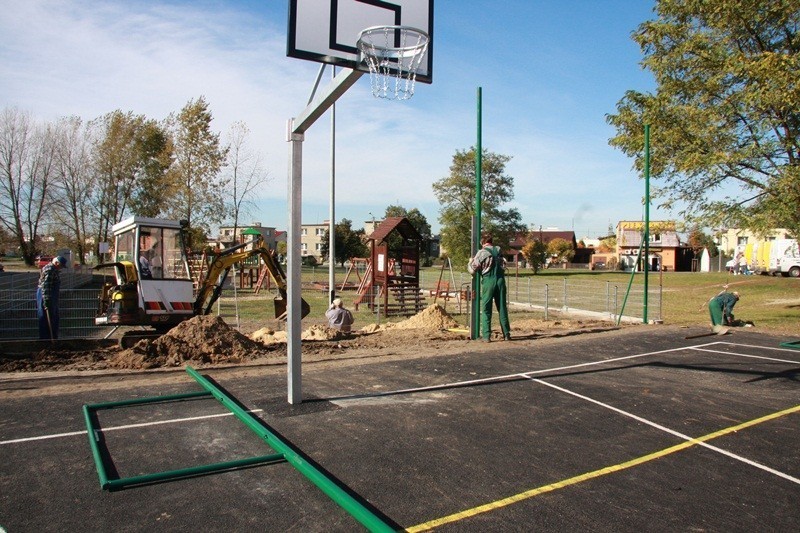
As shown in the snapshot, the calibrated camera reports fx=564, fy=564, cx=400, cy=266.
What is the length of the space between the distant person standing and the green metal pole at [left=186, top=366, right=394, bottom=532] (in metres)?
7.84

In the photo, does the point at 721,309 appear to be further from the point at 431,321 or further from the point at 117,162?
the point at 117,162

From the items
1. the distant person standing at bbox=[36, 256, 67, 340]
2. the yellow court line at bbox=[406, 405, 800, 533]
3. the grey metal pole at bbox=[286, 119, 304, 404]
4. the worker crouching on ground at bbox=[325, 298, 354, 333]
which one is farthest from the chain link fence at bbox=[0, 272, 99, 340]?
the yellow court line at bbox=[406, 405, 800, 533]

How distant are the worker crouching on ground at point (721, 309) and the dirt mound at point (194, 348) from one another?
11.0 metres

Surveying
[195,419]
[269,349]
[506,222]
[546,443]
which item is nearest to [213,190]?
[269,349]

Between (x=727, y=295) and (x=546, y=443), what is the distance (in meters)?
11.4

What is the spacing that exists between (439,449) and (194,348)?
6711mm

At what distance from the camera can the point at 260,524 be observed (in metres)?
4.02

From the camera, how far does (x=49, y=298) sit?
12938 mm

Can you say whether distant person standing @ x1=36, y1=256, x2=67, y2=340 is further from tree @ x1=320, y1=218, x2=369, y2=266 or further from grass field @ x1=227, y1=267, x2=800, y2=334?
tree @ x1=320, y1=218, x2=369, y2=266

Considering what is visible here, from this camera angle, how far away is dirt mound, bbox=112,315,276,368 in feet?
33.4

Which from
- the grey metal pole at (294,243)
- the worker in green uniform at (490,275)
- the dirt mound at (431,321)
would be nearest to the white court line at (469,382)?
the grey metal pole at (294,243)

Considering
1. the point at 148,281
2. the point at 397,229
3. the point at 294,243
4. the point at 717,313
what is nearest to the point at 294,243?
the point at 294,243

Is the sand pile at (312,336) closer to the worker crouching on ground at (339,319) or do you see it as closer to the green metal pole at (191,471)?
the worker crouching on ground at (339,319)

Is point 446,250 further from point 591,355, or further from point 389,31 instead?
point 389,31
